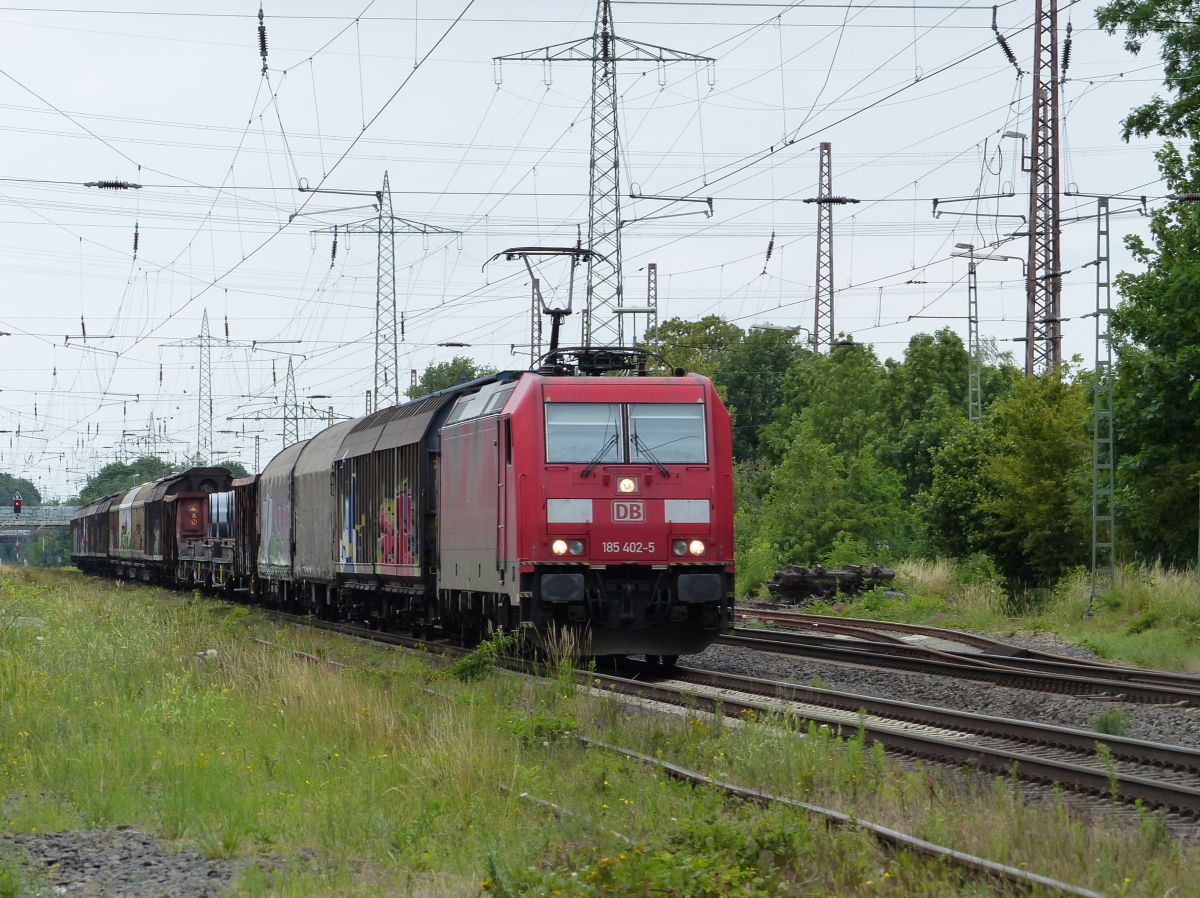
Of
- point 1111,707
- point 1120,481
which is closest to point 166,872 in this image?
point 1111,707

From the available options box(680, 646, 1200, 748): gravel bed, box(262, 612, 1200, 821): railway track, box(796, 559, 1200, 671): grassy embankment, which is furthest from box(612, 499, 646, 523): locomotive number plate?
box(796, 559, 1200, 671): grassy embankment

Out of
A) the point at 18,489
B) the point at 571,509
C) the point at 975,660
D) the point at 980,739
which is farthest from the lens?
the point at 18,489

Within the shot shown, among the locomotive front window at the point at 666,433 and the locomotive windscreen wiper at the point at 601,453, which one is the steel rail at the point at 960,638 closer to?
the locomotive front window at the point at 666,433

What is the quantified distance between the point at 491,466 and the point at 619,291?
13.0 meters

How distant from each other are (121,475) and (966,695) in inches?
4689

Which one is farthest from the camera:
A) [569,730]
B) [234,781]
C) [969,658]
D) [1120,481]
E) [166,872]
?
[1120,481]

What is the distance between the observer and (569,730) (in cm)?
1168

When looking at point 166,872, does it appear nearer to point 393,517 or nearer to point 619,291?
point 393,517

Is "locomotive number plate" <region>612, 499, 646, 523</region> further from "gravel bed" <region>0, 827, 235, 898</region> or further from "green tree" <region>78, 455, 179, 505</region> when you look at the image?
"green tree" <region>78, 455, 179, 505</region>

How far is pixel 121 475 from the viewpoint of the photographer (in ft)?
413

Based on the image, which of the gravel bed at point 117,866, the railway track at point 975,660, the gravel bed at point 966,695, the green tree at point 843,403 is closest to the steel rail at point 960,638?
the railway track at point 975,660

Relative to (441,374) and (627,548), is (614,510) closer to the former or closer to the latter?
(627,548)

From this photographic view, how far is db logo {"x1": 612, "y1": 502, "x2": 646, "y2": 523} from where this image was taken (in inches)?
675

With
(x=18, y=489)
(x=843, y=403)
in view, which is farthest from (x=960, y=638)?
(x=18, y=489)
